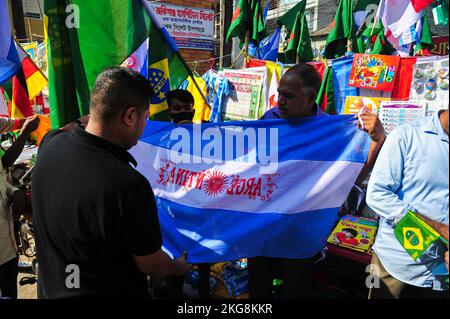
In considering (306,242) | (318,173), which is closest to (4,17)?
(318,173)

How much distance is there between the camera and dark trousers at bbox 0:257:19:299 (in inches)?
96.7

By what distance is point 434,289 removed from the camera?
1.79 metres

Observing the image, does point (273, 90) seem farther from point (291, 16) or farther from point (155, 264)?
point (155, 264)

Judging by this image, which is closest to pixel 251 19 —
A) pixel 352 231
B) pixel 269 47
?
pixel 269 47

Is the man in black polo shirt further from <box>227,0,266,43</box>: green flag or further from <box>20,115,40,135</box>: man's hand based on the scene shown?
<box>227,0,266,43</box>: green flag

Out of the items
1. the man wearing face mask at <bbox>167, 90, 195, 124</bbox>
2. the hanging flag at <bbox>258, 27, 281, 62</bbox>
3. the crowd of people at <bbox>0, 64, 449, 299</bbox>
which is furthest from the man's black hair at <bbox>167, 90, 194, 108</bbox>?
the hanging flag at <bbox>258, 27, 281, 62</bbox>

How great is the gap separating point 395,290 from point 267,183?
3.51ft

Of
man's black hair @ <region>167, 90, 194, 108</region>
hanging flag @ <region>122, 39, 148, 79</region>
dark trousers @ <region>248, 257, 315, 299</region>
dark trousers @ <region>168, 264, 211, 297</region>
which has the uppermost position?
hanging flag @ <region>122, 39, 148, 79</region>

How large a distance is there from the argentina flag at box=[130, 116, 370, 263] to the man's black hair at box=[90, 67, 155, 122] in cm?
109

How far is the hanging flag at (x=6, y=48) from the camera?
8.38ft

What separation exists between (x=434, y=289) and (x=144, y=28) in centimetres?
271

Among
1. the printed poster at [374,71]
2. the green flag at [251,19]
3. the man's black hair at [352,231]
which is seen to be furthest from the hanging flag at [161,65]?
the green flag at [251,19]

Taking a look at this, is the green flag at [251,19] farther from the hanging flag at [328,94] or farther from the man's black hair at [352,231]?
the man's black hair at [352,231]

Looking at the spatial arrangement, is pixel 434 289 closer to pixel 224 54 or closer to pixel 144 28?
pixel 144 28
